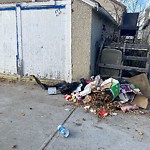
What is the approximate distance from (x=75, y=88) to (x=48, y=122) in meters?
1.75

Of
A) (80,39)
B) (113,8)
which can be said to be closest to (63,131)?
(80,39)

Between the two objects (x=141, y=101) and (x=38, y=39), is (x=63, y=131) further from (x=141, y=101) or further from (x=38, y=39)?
(x=38, y=39)

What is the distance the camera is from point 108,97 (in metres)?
4.54

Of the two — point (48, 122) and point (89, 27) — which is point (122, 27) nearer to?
point (89, 27)

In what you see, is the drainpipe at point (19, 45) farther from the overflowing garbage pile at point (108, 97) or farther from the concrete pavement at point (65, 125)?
the overflowing garbage pile at point (108, 97)

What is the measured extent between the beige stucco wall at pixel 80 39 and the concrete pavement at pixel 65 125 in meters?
1.28

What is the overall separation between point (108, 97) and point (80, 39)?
79.1 inches

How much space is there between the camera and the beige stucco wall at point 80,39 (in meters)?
5.46

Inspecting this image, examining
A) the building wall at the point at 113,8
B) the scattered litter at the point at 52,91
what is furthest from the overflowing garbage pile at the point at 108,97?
the building wall at the point at 113,8

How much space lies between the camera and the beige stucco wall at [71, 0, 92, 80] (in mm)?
5457

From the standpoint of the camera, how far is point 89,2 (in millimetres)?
5289

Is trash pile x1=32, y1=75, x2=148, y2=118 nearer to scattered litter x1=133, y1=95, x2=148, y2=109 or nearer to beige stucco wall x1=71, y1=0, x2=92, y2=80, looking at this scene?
scattered litter x1=133, y1=95, x2=148, y2=109

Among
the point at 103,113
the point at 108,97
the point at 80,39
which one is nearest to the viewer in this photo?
the point at 103,113

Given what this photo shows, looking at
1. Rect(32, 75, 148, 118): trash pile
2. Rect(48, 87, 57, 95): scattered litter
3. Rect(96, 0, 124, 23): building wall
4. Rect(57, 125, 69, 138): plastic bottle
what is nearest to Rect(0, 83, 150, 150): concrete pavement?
Rect(57, 125, 69, 138): plastic bottle
